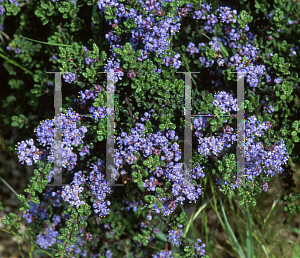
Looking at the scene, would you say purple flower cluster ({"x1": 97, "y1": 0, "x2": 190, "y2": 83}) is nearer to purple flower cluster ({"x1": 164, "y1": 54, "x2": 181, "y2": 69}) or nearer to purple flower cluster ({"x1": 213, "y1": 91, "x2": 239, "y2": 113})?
purple flower cluster ({"x1": 164, "y1": 54, "x2": 181, "y2": 69})

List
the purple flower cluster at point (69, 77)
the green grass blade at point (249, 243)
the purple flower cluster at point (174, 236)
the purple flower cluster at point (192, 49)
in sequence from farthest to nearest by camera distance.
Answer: the green grass blade at point (249, 243), the purple flower cluster at point (192, 49), the purple flower cluster at point (174, 236), the purple flower cluster at point (69, 77)

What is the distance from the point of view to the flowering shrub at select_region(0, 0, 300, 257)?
111 inches

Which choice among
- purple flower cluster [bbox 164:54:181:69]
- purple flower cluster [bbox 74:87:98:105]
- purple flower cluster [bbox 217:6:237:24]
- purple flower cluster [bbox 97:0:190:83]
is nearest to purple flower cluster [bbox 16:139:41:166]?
purple flower cluster [bbox 74:87:98:105]

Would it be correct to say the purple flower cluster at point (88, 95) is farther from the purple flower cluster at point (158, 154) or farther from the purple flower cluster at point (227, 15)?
the purple flower cluster at point (227, 15)

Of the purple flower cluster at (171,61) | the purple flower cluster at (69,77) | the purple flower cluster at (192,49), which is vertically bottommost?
the purple flower cluster at (69,77)

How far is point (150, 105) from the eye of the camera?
2971 mm

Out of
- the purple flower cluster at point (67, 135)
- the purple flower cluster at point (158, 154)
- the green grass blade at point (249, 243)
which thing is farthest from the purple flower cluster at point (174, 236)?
the purple flower cluster at point (67, 135)

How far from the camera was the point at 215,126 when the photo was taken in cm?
285

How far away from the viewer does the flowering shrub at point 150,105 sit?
9.25ft

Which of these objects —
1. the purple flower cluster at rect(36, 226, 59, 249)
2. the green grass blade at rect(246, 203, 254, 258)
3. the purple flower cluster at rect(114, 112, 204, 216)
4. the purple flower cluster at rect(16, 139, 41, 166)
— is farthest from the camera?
the green grass blade at rect(246, 203, 254, 258)

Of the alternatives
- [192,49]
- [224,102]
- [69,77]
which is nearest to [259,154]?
[224,102]

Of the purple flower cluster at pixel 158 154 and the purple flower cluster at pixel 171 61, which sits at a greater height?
the purple flower cluster at pixel 171 61

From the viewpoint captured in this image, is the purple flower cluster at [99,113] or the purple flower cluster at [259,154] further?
the purple flower cluster at [259,154]

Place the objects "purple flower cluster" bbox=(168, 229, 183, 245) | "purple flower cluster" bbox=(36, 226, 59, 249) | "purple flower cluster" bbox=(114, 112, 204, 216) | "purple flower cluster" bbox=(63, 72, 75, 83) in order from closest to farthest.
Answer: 1. "purple flower cluster" bbox=(114, 112, 204, 216)
2. "purple flower cluster" bbox=(63, 72, 75, 83)
3. "purple flower cluster" bbox=(168, 229, 183, 245)
4. "purple flower cluster" bbox=(36, 226, 59, 249)
